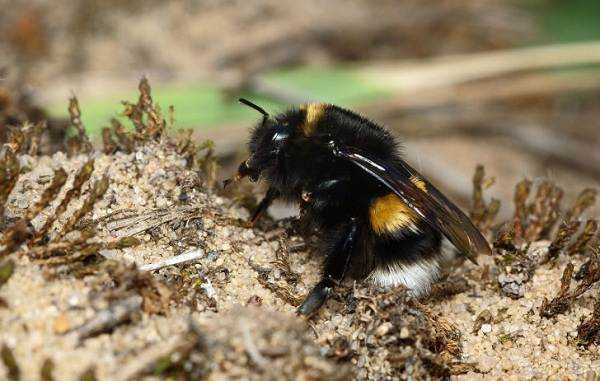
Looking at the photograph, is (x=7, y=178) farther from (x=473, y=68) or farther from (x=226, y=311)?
(x=473, y=68)

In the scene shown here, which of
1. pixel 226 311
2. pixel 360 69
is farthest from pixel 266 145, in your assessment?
pixel 360 69

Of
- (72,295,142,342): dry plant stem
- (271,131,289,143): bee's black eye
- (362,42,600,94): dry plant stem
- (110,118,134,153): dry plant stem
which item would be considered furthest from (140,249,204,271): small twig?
(362,42,600,94): dry plant stem

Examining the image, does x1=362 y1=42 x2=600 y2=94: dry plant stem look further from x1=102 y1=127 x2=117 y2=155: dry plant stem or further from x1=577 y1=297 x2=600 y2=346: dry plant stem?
x1=577 y1=297 x2=600 y2=346: dry plant stem

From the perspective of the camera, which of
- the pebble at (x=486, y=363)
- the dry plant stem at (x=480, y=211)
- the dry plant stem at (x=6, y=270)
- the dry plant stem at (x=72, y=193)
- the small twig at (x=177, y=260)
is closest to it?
the dry plant stem at (x=6, y=270)

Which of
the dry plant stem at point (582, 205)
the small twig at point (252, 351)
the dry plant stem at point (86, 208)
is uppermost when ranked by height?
the dry plant stem at point (582, 205)

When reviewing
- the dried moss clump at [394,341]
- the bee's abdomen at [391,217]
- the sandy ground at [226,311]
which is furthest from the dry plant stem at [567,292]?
the bee's abdomen at [391,217]

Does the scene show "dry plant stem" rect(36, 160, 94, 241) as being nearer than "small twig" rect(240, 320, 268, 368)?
No

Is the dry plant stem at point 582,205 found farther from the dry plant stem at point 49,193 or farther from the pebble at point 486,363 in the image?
the dry plant stem at point 49,193
